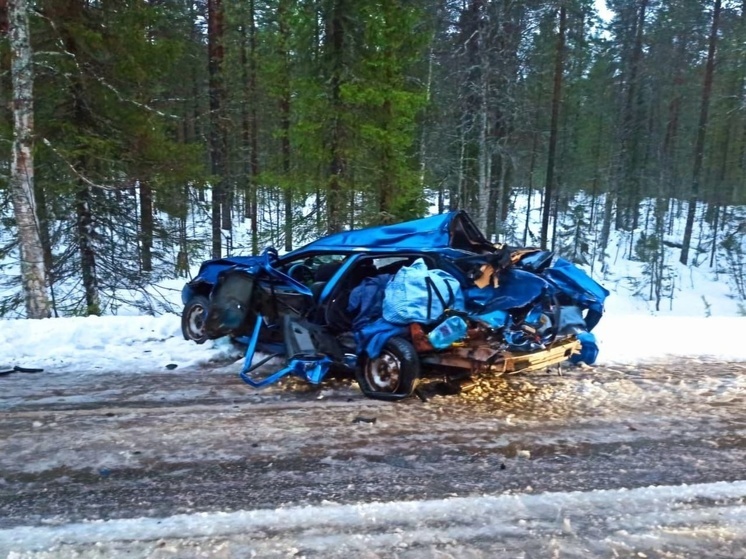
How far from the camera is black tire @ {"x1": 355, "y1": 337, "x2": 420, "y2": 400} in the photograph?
5.16m

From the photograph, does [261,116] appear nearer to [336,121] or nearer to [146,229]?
[336,121]

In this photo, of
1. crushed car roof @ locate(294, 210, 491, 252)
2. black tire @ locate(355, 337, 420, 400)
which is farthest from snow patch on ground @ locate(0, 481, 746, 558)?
crushed car roof @ locate(294, 210, 491, 252)

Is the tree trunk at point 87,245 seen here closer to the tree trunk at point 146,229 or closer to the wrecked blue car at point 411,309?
the tree trunk at point 146,229

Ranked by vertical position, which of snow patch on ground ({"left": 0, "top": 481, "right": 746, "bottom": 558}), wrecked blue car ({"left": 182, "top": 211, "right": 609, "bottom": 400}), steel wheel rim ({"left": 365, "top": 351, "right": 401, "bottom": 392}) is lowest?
snow patch on ground ({"left": 0, "top": 481, "right": 746, "bottom": 558})

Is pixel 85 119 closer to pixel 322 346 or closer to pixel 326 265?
pixel 326 265

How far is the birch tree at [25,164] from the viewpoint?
879 centimetres

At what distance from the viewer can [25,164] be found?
29.8 feet

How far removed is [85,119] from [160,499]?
1044cm

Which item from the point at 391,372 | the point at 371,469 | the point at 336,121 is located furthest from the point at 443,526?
the point at 336,121

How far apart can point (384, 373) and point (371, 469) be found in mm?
1528

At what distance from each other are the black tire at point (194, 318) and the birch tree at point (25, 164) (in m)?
3.88

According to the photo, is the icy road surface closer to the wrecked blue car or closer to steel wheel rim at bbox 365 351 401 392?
steel wheel rim at bbox 365 351 401 392

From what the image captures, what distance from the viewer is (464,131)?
18000 mm

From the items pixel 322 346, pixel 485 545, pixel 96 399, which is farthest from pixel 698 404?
pixel 96 399
